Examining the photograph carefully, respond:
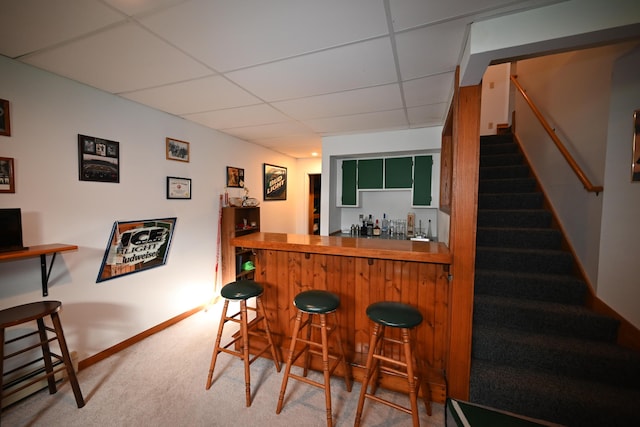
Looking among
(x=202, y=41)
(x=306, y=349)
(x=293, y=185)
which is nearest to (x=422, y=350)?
(x=306, y=349)

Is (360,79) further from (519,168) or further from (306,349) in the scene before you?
(519,168)

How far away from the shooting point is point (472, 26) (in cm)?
139

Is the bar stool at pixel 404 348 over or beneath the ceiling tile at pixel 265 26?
beneath

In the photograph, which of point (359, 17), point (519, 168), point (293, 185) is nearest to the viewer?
point (359, 17)

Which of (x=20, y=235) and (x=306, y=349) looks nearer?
(x=20, y=235)

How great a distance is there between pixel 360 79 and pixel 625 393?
9.18ft

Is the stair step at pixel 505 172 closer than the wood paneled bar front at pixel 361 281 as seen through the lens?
No

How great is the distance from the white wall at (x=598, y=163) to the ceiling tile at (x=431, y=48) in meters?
1.25

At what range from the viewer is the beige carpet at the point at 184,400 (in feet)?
5.46

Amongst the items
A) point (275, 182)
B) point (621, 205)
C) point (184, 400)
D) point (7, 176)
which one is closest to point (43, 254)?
point (7, 176)

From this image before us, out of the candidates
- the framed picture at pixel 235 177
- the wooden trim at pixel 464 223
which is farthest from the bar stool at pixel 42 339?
the wooden trim at pixel 464 223

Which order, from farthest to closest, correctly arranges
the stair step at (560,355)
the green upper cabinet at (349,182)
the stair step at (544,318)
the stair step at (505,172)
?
the green upper cabinet at (349,182), the stair step at (505,172), the stair step at (544,318), the stair step at (560,355)

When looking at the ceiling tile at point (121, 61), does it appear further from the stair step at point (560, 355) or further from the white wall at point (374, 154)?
the stair step at point (560, 355)

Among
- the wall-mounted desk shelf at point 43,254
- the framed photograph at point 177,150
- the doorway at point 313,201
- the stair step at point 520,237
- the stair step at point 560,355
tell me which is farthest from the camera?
the doorway at point 313,201
